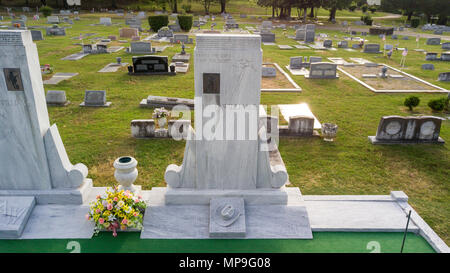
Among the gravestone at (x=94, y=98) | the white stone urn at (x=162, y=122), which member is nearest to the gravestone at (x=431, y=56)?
the white stone urn at (x=162, y=122)

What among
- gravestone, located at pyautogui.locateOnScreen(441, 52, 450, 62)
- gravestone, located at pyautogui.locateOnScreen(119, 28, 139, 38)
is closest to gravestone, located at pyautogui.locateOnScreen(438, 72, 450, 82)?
gravestone, located at pyautogui.locateOnScreen(441, 52, 450, 62)

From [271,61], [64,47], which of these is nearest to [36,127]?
[271,61]

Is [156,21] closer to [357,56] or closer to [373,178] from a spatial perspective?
[357,56]

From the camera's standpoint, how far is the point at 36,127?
5559 mm

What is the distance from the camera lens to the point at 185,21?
36344 millimetres

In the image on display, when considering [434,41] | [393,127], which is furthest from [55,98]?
[434,41]

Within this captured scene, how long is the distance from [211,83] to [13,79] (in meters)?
3.28

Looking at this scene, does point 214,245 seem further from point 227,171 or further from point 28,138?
point 28,138

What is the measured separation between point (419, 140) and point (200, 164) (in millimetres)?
7753

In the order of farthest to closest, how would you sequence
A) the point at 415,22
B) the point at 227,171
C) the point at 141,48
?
1. the point at 415,22
2. the point at 141,48
3. the point at 227,171

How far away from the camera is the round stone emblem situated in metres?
9.73

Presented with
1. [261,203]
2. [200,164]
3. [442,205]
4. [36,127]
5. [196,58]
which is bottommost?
[442,205]

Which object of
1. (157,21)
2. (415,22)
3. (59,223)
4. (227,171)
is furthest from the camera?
(415,22)

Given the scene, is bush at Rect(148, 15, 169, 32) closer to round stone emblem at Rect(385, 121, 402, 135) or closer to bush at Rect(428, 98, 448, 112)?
bush at Rect(428, 98, 448, 112)
